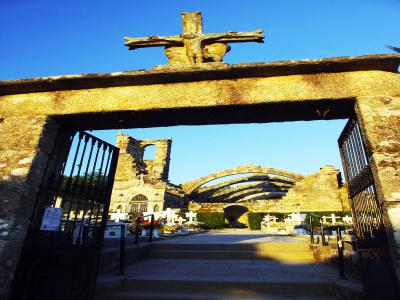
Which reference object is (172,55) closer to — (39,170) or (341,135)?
(39,170)

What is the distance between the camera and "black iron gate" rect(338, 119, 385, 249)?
3.11m

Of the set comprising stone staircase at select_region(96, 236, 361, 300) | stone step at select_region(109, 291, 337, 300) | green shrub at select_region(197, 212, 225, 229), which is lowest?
stone step at select_region(109, 291, 337, 300)

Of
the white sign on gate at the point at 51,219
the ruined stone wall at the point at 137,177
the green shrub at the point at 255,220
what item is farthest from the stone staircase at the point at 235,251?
the ruined stone wall at the point at 137,177

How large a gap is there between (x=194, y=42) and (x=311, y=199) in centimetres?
2530

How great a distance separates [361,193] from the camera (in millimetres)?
3578

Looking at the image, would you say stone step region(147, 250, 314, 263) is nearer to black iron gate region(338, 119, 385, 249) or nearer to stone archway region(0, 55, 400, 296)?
black iron gate region(338, 119, 385, 249)

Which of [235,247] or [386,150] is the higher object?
[386,150]

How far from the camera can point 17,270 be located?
10.3 feet

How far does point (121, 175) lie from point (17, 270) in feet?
80.9

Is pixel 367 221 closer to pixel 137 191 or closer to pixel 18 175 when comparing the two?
pixel 18 175

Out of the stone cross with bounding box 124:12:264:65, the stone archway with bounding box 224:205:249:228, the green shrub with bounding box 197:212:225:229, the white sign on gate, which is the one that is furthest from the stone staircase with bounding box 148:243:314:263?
the stone archway with bounding box 224:205:249:228

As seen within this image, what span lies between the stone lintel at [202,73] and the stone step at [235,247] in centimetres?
455

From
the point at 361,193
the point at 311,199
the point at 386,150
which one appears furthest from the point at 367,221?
the point at 311,199

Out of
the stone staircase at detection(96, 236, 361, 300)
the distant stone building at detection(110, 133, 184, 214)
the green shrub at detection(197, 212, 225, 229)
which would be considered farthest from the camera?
the distant stone building at detection(110, 133, 184, 214)
